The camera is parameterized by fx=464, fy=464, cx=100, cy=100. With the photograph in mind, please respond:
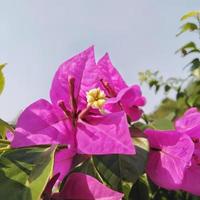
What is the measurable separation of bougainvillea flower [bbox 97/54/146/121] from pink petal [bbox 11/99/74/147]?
7cm

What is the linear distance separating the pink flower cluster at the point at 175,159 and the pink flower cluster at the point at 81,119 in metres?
0.07

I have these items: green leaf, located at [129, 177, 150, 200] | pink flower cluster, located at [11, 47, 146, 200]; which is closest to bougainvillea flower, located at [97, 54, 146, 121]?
pink flower cluster, located at [11, 47, 146, 200]

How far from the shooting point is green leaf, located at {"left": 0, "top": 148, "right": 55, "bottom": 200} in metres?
0.45

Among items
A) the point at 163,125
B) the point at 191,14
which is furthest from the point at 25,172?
the point at 191,14

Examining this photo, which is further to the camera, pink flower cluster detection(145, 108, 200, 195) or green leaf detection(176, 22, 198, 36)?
green leaf detection(176, 22, 198, 36)

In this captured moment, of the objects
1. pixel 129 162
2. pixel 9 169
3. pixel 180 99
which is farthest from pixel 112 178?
pixel 180 99

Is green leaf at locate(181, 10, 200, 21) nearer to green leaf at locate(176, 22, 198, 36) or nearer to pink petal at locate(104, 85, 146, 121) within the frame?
green leaf at locate(176, 22, 198, 36)

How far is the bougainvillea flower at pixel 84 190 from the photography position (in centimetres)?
47

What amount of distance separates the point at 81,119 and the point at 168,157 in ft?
0.40

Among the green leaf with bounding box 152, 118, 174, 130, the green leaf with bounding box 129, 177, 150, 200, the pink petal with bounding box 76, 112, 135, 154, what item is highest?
the pink petal with bounding box 76, 112, 135, 154

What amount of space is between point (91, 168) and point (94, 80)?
119mm

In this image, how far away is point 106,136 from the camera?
501 millimetres

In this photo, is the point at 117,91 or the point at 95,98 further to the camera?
the point at 117,91

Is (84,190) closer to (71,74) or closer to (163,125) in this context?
(71,74)
